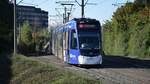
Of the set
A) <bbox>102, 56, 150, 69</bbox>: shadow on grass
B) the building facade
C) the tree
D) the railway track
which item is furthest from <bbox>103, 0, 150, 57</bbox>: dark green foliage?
the building facade

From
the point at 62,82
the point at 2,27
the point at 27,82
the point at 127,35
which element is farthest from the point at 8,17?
the point at 62,82

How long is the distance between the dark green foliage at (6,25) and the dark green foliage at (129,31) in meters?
15.3

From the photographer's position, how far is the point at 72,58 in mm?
34938

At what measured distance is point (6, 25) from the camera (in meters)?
64.2

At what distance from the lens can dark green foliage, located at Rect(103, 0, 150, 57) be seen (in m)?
61.2

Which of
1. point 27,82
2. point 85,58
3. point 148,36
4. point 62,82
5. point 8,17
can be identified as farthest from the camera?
point 8,17

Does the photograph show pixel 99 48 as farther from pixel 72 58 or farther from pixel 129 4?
pixel 129 4

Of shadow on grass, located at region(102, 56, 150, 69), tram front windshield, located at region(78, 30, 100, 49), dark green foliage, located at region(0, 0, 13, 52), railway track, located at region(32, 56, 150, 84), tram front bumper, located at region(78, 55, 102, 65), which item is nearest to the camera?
railway track, located at region(32, 56, 150, 84)

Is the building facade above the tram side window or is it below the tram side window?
above

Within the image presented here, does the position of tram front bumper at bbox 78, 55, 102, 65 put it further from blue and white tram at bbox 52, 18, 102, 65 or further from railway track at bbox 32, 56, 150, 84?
railway track at bbox 32, 56, 150, 84

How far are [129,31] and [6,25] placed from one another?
1644cm

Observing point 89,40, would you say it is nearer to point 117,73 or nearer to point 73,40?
point 73,40

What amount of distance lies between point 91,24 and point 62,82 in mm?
14643

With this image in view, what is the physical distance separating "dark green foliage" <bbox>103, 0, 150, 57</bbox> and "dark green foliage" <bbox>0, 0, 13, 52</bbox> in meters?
15.3
